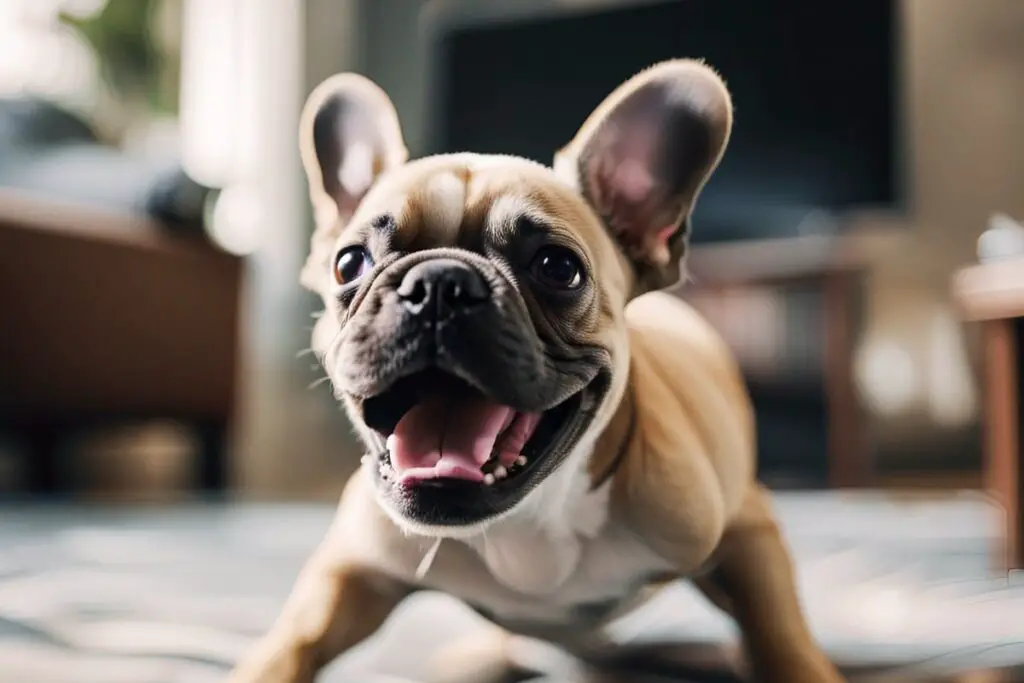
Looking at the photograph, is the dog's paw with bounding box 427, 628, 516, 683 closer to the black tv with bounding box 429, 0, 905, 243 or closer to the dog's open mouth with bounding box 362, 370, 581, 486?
the dog's open mouth with bounding box 362, 370, 581, 486

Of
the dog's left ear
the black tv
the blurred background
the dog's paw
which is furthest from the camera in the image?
the blurred background

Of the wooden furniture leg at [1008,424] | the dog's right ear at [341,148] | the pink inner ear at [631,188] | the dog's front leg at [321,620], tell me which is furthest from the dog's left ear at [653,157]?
the wooden furniture leg at [1008,424]

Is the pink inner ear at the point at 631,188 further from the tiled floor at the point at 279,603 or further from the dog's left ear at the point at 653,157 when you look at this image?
the tiled floor at the point at 279,603

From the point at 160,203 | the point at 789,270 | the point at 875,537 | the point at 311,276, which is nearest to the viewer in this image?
the point at 311,276

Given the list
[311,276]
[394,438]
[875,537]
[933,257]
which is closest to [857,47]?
[875,537]

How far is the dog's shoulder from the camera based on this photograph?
646 mm

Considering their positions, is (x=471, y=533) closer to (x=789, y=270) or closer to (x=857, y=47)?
(x=857, y=47)

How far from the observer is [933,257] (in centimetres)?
319

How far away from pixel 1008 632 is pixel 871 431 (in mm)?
2383

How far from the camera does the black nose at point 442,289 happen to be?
55 centimetres

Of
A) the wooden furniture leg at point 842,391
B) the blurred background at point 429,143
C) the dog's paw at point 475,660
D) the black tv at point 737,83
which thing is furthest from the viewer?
the wooden furniture leg at point 842,391

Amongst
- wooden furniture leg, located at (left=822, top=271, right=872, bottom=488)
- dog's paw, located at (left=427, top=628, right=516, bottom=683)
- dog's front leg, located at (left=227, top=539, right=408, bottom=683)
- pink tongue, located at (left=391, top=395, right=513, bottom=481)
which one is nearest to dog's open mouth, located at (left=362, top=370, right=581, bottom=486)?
pink tongue, located at (left=391, top=395, right=513, bottom=481)

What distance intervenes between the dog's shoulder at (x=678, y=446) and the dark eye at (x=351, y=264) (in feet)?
0.67

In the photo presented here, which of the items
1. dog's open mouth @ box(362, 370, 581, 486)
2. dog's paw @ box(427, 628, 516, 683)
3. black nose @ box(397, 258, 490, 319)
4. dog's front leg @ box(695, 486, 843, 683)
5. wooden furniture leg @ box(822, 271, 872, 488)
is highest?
black nose @ box(397, 258, 490, 319)
